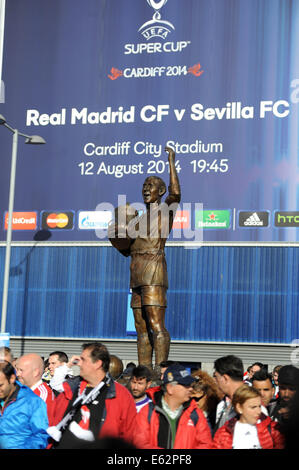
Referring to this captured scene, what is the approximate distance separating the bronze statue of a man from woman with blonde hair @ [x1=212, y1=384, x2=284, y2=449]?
5.69 metres

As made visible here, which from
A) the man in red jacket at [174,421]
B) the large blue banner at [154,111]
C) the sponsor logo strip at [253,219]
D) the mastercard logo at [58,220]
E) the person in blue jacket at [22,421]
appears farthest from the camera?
the mastercard logo at [58,220]

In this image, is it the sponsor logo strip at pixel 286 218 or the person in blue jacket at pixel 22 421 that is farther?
the sponsor logo strip at pixel 286 218

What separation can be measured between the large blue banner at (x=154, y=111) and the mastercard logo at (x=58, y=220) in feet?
0.15

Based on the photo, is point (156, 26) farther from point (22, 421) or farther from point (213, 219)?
point (22, 421)

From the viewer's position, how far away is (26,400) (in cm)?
721

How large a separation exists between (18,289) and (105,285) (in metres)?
4.13

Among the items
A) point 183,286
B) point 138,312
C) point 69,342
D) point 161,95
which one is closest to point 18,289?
point 69,342

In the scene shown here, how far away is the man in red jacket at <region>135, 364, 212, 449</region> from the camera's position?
7.00 m

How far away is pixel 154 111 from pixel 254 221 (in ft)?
21.5

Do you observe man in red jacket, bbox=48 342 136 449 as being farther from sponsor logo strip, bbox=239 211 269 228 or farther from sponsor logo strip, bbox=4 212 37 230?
sponsor logo strip, bbox=4 212 37 230

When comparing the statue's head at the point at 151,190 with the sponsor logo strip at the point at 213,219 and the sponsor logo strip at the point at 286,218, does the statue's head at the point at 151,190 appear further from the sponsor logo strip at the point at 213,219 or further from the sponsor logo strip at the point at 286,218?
the sponsor logo strip at the point at 213,219

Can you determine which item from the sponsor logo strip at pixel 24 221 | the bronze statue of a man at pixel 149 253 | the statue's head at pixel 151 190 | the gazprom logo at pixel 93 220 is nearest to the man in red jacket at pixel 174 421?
the bronze statue of a man at pixel 149 253

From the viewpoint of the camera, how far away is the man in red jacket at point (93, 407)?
6.65 metres

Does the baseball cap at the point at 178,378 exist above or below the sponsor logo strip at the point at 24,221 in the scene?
below
